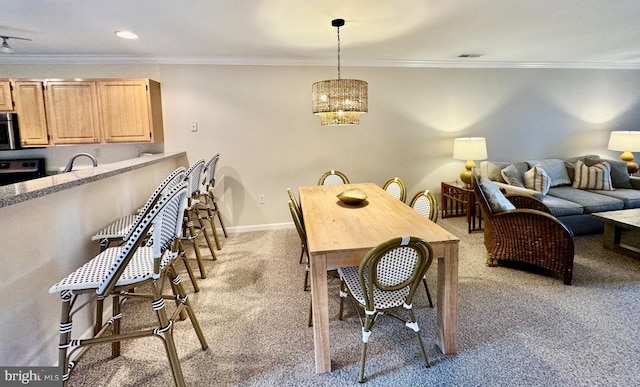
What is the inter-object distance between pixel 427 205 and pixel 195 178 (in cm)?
Answer: 223

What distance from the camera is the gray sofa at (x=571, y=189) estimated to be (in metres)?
3.97

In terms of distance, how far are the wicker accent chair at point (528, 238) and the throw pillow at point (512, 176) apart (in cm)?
135

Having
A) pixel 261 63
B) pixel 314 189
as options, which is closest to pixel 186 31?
pixel 261 63

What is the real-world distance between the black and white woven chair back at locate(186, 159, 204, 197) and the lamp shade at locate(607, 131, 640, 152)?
5701 mm

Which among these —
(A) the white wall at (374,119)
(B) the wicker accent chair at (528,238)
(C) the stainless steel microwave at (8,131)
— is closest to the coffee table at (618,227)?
(B) the wicker accent chair at (528,238)

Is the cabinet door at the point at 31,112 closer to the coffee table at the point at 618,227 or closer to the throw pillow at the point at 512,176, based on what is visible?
the throw pillow at the point at 512,176

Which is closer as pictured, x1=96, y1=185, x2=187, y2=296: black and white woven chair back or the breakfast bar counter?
x1=96, y1=185, x2=187, y2=296: black and white woven chair back

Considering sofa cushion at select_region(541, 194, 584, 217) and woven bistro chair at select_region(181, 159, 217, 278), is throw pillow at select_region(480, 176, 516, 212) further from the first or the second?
woven bistro chair at select_region(181, 159, 217, 278)

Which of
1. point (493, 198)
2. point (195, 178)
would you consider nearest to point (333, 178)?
point (195, 178)

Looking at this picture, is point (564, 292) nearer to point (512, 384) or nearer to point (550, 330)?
point (550, 330)

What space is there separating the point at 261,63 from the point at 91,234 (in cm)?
295

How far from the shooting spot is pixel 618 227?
11.5 ft

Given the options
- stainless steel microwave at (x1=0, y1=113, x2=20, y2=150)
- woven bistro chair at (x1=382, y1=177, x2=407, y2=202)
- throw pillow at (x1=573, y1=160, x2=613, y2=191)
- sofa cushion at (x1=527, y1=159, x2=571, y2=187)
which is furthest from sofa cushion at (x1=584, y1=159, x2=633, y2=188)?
stainless steel microwave at (x1=0, y1=113, x2=20, y2=150)

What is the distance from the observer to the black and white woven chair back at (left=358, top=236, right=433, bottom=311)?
5.59ft
